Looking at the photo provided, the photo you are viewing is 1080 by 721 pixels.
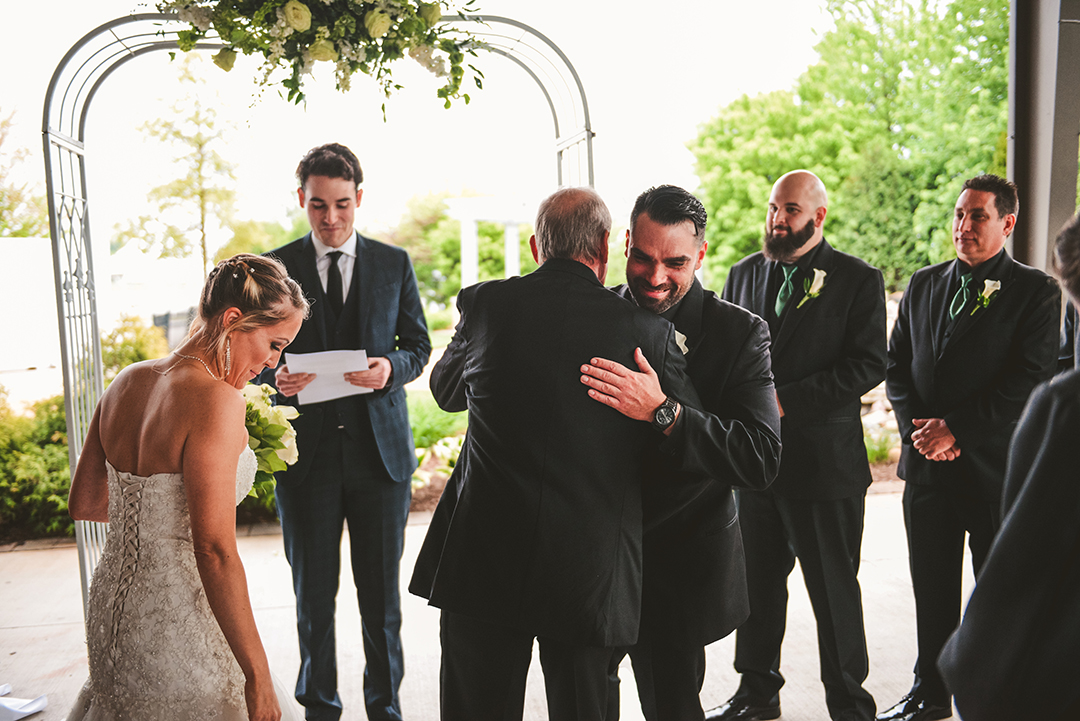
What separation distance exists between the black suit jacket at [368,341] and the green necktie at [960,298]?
→ 222cm

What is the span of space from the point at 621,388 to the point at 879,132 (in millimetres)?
10965

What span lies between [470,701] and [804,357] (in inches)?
75.2

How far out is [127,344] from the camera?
23.2ft

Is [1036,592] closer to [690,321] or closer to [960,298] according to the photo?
[690,321]

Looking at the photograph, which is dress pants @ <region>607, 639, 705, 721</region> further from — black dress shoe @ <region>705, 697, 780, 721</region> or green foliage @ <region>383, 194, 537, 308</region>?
green foliage @ <region>383, 194, 537, 308</region>

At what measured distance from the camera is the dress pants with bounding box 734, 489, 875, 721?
9.81 ft

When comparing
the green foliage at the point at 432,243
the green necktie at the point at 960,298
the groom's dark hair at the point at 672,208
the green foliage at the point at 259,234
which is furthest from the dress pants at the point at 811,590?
the green foliage at the point at 432,243

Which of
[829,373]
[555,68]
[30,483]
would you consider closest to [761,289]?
[829,373]

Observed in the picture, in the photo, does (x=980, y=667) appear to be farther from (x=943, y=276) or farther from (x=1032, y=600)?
(x=943, y=276)

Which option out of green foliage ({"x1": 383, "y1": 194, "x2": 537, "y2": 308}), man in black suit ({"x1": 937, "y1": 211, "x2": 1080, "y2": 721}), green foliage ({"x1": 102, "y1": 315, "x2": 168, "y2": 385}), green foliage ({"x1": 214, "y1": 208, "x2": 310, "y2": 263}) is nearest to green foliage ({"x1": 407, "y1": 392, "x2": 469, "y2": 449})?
green foliage ({"x1": 214, "y1": 208, "x2": 310, "y2": 263})

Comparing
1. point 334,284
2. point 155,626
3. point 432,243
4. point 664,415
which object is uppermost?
point 432,243

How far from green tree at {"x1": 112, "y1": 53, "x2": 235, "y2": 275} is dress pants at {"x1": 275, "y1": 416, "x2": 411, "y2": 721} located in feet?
19.0

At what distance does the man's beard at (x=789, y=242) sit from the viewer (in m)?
3.24

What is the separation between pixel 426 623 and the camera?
4391 millimetres
